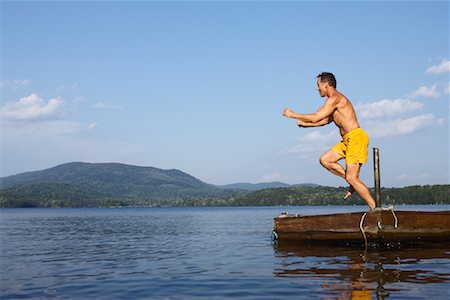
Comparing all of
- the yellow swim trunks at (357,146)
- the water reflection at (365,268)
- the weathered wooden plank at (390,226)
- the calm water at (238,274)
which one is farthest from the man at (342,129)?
the calm water at (238,274)

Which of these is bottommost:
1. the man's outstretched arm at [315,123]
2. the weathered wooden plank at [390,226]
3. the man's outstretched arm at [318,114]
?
the weathered wooden plank at [390,226]

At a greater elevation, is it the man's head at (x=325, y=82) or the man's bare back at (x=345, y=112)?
the man's head at (x=325, y=82)

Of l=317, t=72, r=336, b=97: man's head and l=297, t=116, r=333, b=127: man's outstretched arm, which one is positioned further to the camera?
l=317, t=72, r=336, b=97: man's head

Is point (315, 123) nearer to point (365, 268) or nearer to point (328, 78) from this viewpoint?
point (328, 78)

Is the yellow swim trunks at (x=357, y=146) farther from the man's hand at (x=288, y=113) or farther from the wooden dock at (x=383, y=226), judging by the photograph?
the man's hand at (x=288, y=113)

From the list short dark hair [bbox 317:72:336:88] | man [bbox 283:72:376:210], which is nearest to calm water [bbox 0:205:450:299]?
man [bbox 283:72:376:210]

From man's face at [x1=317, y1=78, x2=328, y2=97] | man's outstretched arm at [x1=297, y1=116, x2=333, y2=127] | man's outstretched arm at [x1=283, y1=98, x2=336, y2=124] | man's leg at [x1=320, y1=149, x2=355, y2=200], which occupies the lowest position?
man's leg at [x1=320, y1=149, x2=355, y2=200]

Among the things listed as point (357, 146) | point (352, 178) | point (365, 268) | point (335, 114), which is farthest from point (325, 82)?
point (365, 268)

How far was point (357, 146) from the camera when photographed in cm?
1185

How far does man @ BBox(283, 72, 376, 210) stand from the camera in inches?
467

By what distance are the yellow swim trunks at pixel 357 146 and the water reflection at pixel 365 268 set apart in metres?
2.38

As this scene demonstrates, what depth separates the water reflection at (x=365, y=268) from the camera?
7.21 metres

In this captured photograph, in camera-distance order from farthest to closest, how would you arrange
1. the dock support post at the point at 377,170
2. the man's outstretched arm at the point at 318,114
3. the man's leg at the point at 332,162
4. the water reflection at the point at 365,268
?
the dock support post at the point at 377,170, the man's leg at the point at 332,162, the man's outstretched arm at the point at 318,114, the water reflection at the point at 365,268

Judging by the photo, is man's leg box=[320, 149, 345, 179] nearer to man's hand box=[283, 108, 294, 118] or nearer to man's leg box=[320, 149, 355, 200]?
man's leg box=[320, 149, 355, 200]
